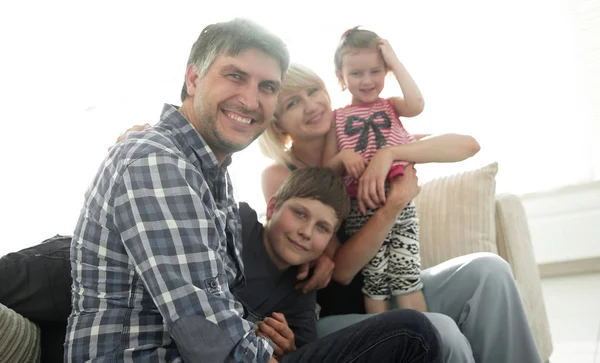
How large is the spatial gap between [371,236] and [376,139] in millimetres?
356

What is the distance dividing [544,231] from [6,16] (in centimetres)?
346

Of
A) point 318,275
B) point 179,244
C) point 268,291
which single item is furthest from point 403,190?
point 179,244

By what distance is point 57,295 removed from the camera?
1.29 meters

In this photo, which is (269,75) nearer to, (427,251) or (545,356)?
(427,251)

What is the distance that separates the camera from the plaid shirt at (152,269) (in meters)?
0.98

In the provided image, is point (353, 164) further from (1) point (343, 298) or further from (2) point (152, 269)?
(2) point (152, 269)

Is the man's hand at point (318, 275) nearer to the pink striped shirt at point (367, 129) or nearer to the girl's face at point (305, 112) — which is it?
the pink striped shirt at point (367, 129)

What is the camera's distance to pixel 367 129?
1861 millimetres

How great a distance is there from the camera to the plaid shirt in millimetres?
976

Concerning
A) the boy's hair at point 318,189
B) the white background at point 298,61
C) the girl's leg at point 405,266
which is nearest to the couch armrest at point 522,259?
the girl's leg at point 405,266

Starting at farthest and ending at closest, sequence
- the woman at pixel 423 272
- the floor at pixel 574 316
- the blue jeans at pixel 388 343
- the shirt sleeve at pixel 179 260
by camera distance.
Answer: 1. the floor at pixel 574 316
2. the woman at pixel 423 272
3. the blue jeans at pixel 388 343
4. the shirt sleeve at pixel 179 260

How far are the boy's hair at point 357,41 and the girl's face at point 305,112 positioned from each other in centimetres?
15

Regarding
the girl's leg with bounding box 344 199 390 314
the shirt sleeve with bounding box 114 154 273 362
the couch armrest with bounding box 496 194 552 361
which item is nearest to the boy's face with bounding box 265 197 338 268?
the girl's leg with bounding box 344 199 390 314

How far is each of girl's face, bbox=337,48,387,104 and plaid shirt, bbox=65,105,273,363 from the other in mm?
865
